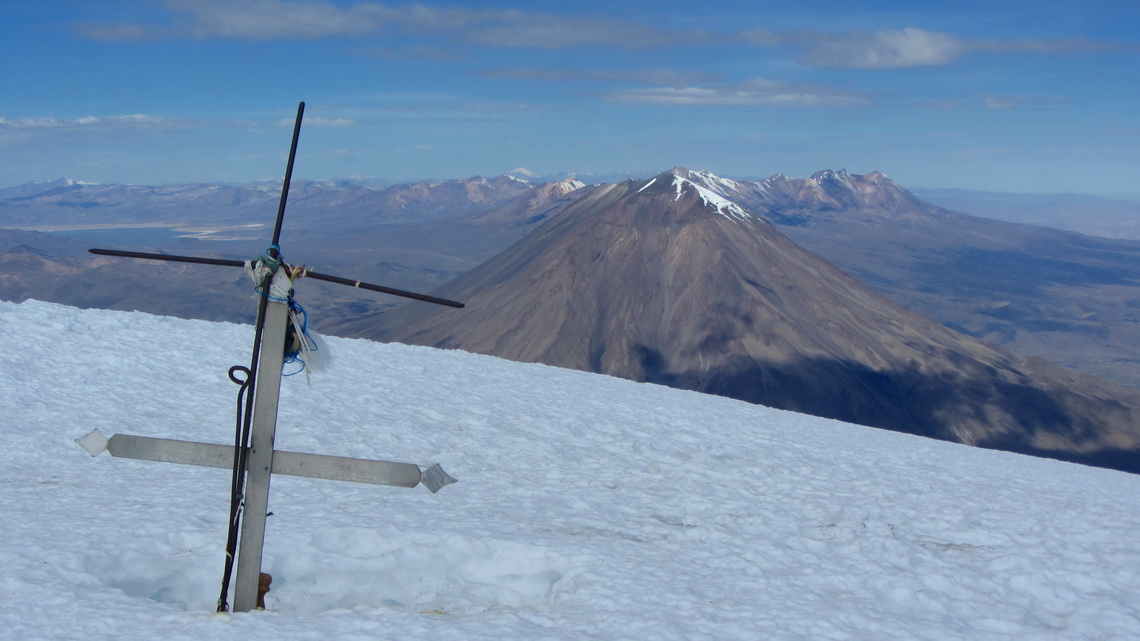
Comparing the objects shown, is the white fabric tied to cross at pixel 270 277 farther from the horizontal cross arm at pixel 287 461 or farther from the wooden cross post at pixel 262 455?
the horizontal cross arm at pixel 287 461

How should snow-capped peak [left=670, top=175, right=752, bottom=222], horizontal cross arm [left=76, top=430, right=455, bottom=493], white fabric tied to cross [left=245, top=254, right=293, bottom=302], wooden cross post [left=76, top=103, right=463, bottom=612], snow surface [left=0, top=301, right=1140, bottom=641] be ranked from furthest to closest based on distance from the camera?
snow-capped peak [left=670, top=175, right=752, bottom=222]
snow surface [left=0, top=301, right=1140, bottom=641]
horizontal cross arm [left=76, top=430, right=455, bottom=493]
wooden cross post [left=76, top=103, right=463, bottom=612]
white fabric tied to cross [left=245, top=254, right=293, bottom=302]

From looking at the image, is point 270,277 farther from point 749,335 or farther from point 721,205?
point 721,205

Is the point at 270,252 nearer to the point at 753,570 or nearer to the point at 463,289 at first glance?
the point at 753,570

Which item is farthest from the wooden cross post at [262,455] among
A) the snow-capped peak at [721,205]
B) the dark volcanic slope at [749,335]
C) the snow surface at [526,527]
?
the snow-capped peak at [721,205]

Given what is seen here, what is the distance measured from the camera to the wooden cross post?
252 inches

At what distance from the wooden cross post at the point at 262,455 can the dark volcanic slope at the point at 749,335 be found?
12829 cm

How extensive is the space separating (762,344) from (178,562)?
146m

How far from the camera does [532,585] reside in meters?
8.55

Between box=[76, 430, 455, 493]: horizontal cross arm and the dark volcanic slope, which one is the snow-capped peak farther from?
box=[76, 430, 455, 493]: horizontal cross arm

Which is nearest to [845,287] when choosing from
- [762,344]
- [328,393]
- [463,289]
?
[762,344]

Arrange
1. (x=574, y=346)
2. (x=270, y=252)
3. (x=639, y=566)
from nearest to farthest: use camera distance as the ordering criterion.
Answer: (x=270, y=252) < (x=639, y=566) < (x=574, y=346)

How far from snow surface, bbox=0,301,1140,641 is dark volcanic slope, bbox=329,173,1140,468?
11984 centimetres

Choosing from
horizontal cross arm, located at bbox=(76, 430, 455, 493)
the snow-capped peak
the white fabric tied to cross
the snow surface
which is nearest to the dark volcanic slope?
the snow-capped peak

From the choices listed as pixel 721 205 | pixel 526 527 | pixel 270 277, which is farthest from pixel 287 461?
pixel 721 205
